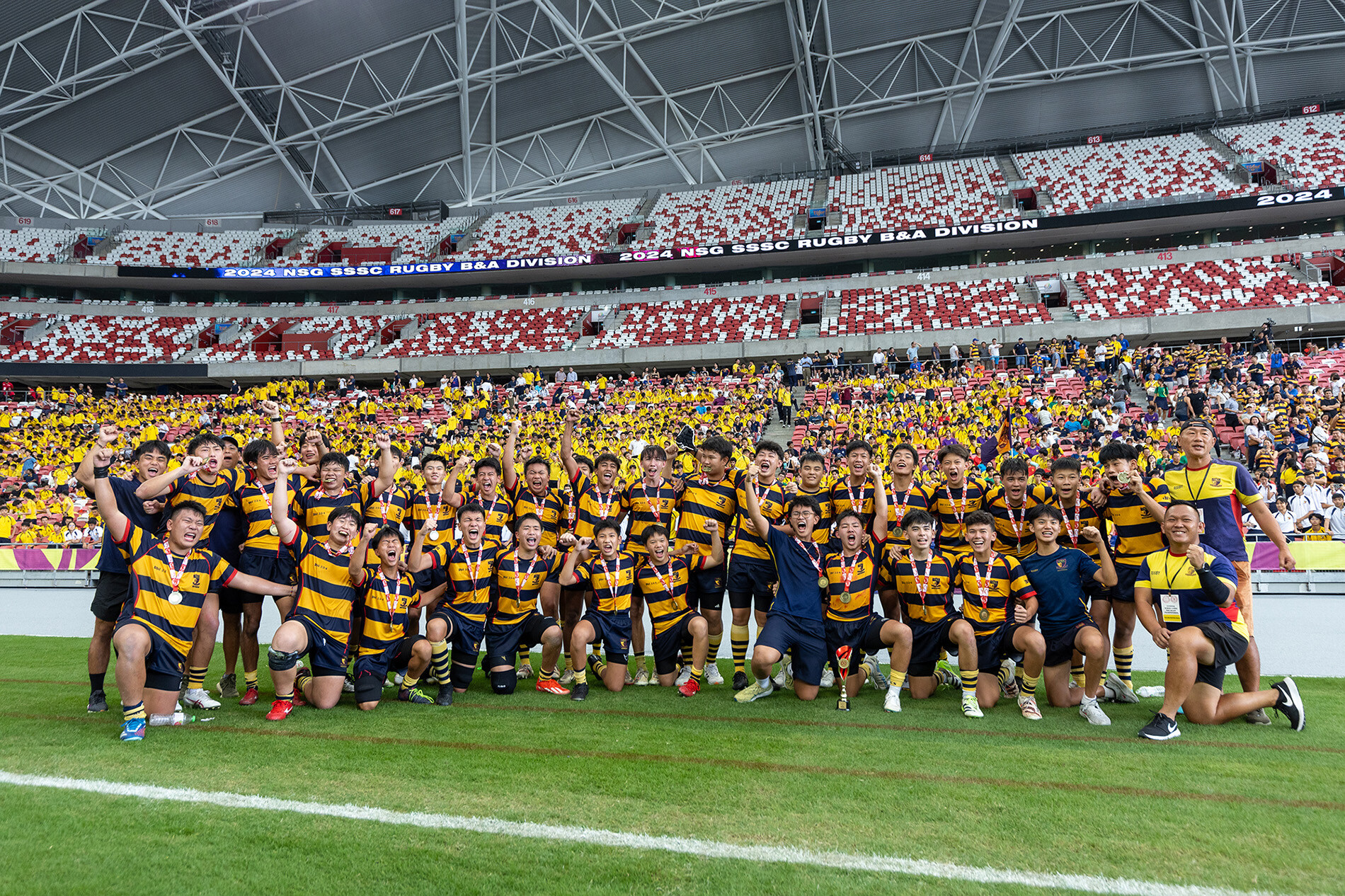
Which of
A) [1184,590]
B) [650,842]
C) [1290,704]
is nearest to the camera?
[650,842]

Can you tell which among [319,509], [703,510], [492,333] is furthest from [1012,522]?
[492,333]

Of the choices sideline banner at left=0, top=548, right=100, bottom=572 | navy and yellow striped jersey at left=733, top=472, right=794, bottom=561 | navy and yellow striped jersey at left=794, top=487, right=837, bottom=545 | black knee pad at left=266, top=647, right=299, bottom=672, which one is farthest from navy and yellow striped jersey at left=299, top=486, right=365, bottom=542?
sideline banner at left=0, top=548, right=100, bottom=572

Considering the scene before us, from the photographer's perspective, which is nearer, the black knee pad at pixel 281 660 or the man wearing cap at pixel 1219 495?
the black knee pad at pixel 281 660

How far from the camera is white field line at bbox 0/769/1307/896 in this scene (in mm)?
2762

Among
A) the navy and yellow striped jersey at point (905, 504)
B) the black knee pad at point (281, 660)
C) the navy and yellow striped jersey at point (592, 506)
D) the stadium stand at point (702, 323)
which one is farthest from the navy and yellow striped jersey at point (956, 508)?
the stadium stand at point (702, 323)

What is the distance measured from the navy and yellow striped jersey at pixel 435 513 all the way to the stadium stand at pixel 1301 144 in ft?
129

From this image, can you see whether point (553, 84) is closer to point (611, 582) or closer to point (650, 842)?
point (611, 582)

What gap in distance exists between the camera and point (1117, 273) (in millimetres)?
32625

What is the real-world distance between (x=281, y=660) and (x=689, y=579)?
124 inches

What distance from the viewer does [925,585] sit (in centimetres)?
588

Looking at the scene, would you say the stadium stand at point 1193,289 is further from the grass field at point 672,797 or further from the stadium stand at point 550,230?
the grass field at point 672,797

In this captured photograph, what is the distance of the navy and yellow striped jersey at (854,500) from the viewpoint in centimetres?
661

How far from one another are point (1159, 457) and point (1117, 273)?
68.2 ft

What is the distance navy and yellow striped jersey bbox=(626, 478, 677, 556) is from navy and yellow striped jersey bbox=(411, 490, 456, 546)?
1527 mm
